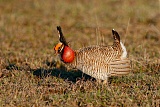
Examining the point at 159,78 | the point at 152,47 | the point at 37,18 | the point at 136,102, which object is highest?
the point at 37,18

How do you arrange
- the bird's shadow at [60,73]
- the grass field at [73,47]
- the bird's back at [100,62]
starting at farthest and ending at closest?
the bird's shadow at [60,73] < the bird's back at [100,62] < the grass field at [73,47]

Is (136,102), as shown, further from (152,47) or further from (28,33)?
(28,33)

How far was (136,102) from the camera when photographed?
15.8ft

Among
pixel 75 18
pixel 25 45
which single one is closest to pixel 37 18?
pixel 75 18

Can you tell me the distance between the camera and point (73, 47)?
27.3ft

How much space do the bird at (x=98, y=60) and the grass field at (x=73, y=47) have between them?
0.60ft

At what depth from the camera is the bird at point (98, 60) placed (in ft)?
17.7

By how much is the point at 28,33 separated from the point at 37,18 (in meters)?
1.30

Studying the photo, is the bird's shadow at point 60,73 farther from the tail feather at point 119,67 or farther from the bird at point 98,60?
the tail feather at point 119,67

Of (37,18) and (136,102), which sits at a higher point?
(37,18)

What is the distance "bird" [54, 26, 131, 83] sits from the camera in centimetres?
541

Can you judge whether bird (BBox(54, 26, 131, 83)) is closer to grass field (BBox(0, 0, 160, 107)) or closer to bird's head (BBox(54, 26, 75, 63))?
bird's head (BBox(54, 26, 75, 63))

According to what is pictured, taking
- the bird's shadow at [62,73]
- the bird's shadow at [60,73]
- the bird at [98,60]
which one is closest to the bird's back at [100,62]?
the bird at [98,60]

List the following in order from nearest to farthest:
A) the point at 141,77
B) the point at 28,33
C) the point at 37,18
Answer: the point at 141,77
the point at 28,33
the point at 37,18
